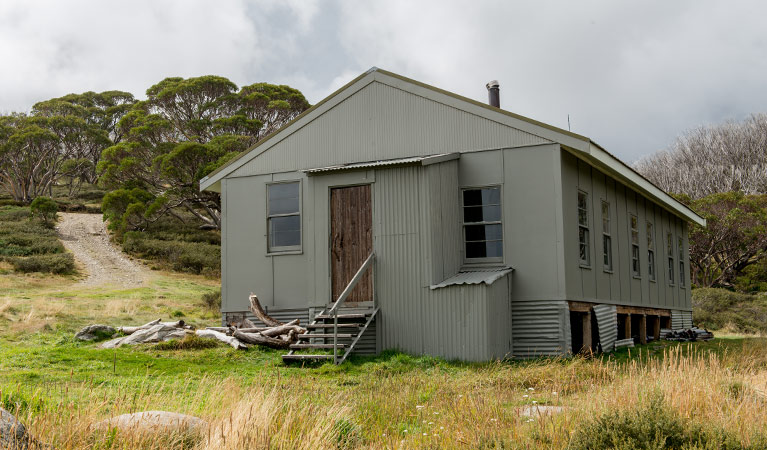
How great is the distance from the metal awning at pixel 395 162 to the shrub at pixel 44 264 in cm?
2335

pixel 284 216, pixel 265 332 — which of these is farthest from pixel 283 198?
pixel 265 332

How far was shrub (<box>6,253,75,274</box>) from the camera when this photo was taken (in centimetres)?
3422

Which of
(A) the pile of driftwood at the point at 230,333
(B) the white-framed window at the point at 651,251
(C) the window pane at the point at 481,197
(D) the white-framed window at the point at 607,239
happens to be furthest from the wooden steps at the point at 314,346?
(B) the white-framed window at the point at 651,251

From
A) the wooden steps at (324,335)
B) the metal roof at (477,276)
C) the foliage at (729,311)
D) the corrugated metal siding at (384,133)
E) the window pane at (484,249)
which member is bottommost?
the foliage at (729,311)

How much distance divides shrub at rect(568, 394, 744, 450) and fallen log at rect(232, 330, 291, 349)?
931 centimetres

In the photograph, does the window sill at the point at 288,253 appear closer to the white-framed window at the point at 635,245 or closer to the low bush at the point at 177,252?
the white-framed window at the point at 635,245

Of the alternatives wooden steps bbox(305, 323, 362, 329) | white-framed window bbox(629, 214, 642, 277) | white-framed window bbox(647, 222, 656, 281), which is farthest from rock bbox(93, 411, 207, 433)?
white-framed window bbox(647, 222, 656, 281)

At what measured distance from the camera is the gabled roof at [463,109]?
1461cm

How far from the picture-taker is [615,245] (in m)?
18.0

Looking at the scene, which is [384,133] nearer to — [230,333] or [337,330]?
[337,330]

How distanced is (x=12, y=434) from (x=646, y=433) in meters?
4.79

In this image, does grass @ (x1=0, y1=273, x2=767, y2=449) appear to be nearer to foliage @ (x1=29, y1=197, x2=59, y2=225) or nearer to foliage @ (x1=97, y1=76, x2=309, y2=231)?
foliage @ (x1=97, y1=76, x2=309, y2=231)

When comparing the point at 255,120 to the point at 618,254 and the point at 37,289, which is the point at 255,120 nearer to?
the point at 37,289

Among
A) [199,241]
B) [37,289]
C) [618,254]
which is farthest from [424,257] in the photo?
[199,241]
